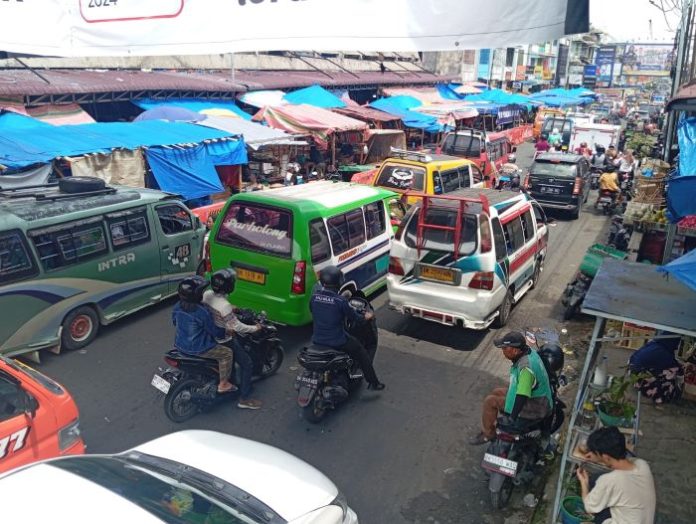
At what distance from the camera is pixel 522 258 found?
903cm

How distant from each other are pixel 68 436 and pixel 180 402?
164cm

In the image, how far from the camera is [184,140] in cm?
1328

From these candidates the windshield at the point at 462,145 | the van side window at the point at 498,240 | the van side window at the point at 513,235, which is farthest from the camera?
the windshield at the point at 462,145

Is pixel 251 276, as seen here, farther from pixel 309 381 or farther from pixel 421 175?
pixel 421 175

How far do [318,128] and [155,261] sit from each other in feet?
34.7

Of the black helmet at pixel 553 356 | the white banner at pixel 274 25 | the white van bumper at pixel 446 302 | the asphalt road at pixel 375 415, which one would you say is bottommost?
the asphalt road at pixel 375 415

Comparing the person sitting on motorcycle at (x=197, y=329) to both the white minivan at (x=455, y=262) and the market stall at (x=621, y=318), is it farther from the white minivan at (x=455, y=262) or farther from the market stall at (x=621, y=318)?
the market stall at (x=621, y=318)

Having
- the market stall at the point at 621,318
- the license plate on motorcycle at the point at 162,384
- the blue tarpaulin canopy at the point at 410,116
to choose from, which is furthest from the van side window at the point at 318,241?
the blue tarpaulin canopy at the point at 410,116

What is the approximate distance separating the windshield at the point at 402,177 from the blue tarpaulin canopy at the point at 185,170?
4.13 metres

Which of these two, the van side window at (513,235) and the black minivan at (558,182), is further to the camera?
the black minivan at (558,182)

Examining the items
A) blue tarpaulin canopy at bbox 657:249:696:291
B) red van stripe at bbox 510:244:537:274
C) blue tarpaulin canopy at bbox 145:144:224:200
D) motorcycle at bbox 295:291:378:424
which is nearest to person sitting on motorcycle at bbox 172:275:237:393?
motorcycle at bbox 295:291:378:424

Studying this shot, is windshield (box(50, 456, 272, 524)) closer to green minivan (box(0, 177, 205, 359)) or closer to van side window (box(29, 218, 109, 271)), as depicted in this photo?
green minivan (box(0, 177, 205, 359))

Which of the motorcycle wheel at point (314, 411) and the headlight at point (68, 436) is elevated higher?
the headlight at point (68, 436)

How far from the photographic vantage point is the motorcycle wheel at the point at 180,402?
232 inches
